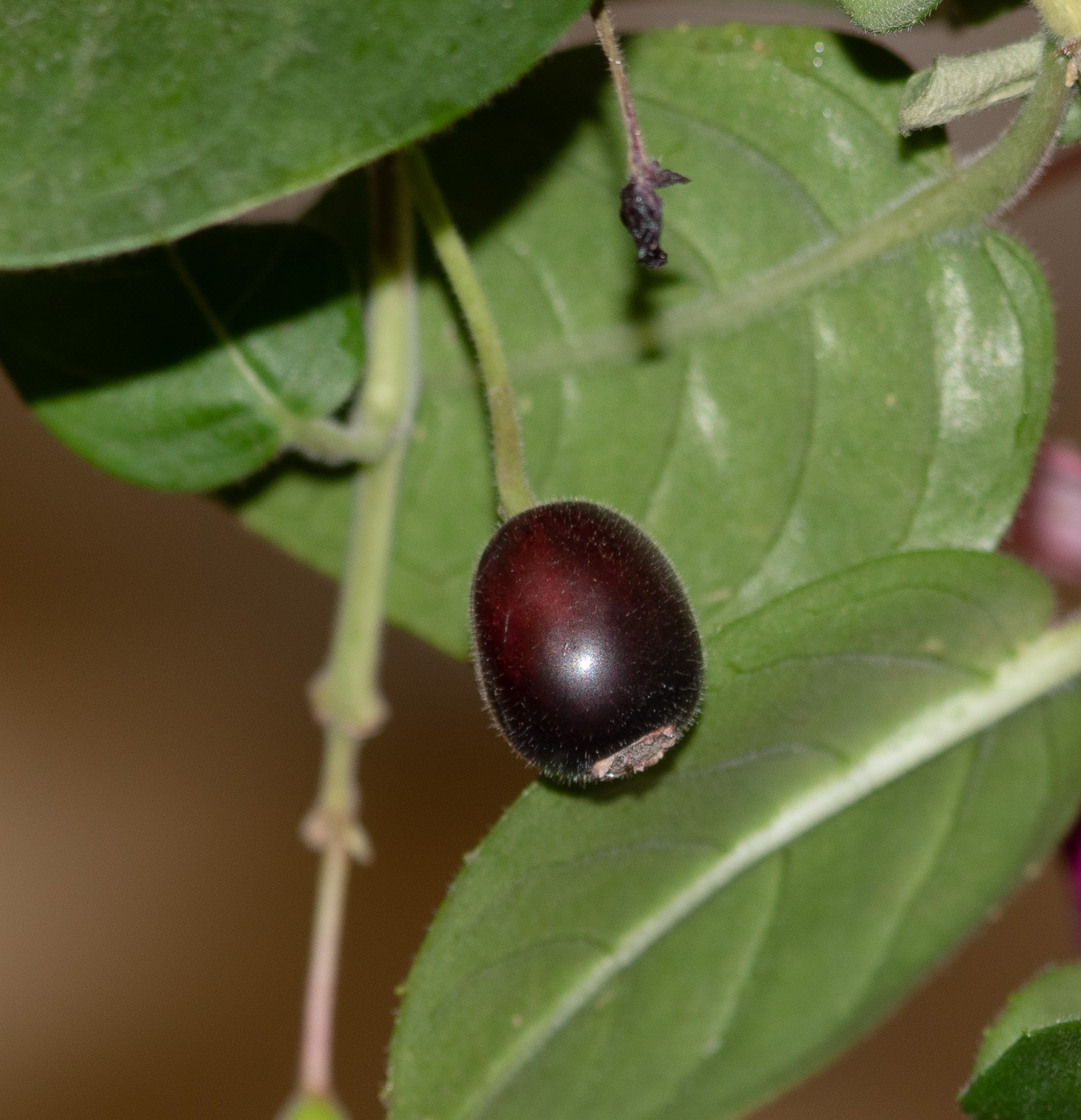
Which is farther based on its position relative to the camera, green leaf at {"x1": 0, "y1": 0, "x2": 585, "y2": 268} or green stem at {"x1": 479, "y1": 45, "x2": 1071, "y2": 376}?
green stem at {"x1": 479, "y1": 45, "x2": 1071, "y2": 376}

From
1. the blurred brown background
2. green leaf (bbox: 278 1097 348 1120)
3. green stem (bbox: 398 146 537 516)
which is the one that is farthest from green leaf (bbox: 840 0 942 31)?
the blurred brown background

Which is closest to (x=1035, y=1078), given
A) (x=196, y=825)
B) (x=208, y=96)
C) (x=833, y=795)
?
(x=833, y=795)

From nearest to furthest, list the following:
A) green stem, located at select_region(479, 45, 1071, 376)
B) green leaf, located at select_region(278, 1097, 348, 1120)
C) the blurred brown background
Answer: green stem, located at select_region(479, 45, 1071, 376) < green leaf, located at select_region(278, 1097, 348, 1120) < the blurred brown background

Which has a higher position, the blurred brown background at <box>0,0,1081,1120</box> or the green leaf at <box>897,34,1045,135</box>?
the green leaf at <box>897,34,1045,135</box>

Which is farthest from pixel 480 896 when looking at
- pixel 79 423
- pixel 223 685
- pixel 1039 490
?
pixel 223 685

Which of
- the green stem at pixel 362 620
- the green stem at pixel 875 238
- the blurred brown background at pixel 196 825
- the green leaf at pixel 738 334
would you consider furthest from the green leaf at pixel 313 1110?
the blurred brown background at pixel 196 825

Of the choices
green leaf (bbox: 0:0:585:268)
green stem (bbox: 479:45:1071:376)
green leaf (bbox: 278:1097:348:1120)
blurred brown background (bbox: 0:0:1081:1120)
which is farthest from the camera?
blurred brown background (bbox: 0:0:1081:1120)

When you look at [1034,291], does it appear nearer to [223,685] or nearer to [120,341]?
[120,341]

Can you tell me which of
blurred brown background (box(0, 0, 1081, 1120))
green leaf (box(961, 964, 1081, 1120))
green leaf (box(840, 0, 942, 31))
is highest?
green leaf (box(840, 0, 942, 31))

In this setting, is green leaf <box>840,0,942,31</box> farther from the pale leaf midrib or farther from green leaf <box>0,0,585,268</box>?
the pale leaf midrib
